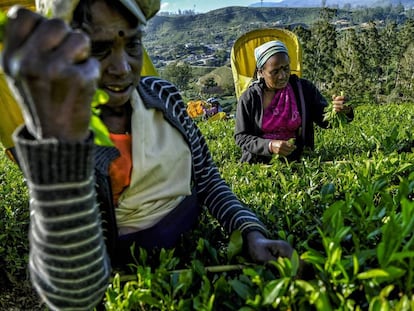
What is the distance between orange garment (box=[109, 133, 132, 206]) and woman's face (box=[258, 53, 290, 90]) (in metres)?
2.63

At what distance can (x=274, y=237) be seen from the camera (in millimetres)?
1789

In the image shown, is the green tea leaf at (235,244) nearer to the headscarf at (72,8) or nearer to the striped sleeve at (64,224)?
the striped sleeve at (64,224)

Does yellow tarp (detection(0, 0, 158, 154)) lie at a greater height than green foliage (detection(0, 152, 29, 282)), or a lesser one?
greater

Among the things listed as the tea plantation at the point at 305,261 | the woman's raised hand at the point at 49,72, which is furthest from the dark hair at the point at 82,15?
the tea plantation at the point at 305,261

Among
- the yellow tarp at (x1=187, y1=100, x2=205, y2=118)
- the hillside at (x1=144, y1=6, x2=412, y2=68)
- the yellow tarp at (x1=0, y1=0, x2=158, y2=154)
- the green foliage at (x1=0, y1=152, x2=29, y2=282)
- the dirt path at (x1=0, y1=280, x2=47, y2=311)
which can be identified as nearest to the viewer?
the dirt path at (x1=0, y1=280, x2=47, y2=311)

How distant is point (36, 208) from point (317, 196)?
54.9 inches

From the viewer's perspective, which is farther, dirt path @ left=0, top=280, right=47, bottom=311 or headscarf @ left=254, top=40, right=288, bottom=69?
headscarf @ left=254, top=40, right=288, bottom=69

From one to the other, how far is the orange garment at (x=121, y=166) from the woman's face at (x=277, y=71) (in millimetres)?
2627

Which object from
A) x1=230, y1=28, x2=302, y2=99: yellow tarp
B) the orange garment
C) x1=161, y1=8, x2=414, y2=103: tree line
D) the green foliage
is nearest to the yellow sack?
the green foliage

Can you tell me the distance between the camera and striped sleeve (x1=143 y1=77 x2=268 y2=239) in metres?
1.84

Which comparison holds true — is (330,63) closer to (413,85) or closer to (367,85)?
(367,85)

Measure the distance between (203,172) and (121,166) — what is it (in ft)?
1.32

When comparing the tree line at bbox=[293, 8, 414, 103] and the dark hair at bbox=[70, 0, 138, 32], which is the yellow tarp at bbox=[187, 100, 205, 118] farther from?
the tree line at bbox=[293, 8, 414, 103]

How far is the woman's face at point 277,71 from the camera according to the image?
412 cm
